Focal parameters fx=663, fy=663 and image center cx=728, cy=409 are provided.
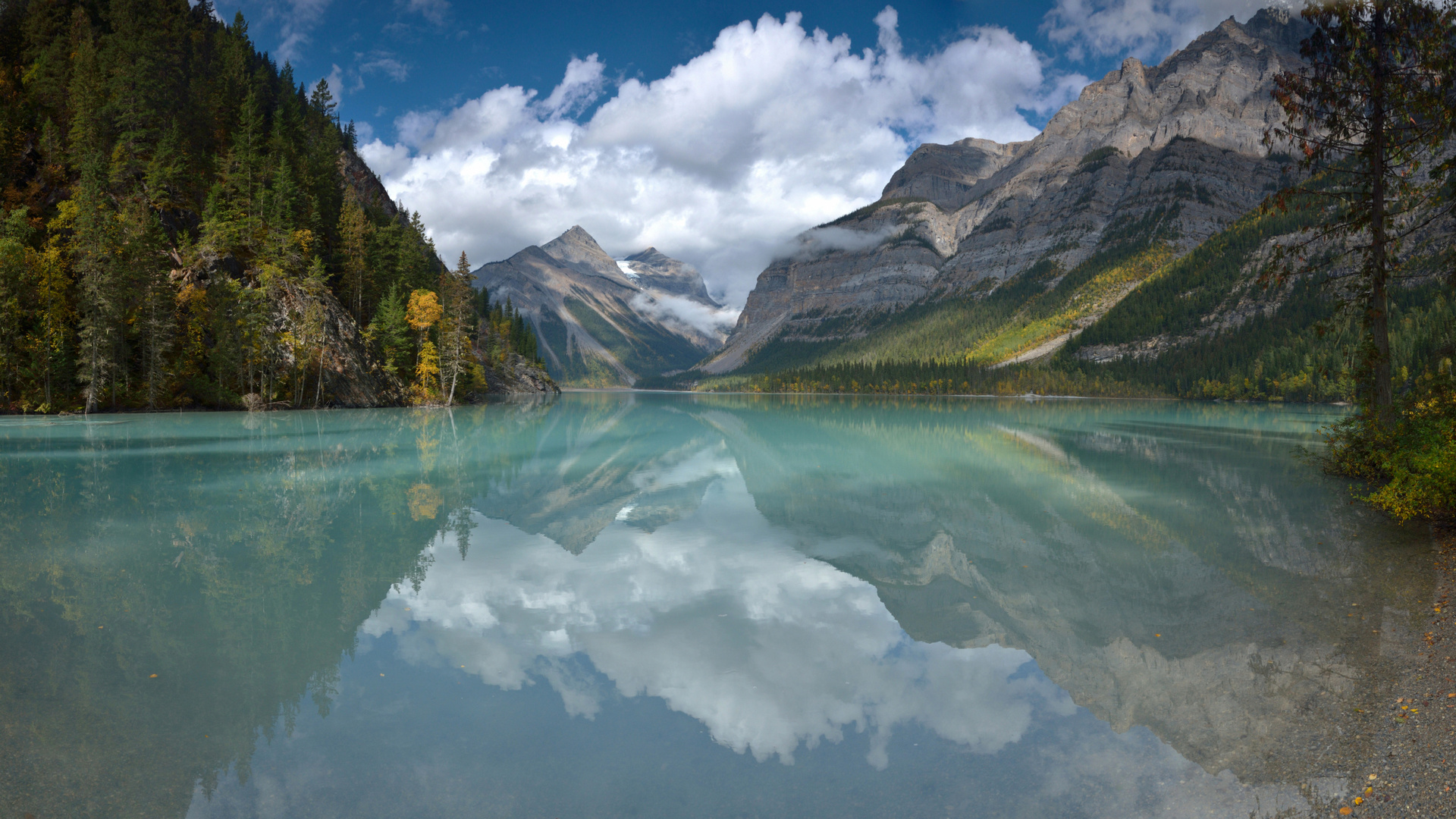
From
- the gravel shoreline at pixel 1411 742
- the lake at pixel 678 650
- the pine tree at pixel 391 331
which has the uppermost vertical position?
the pine tree at pixel 391 331

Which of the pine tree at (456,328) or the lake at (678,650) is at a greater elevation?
the pine tree at (456,328)

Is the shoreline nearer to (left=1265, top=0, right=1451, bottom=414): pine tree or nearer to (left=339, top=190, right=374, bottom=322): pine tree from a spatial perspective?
(left=1265, top=0, right=1451, bottom=414): pine tree

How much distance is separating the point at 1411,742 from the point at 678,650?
6.80 metres

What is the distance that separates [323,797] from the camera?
16.4 feet

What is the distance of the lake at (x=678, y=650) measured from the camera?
525cm

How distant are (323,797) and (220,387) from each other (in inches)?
2348

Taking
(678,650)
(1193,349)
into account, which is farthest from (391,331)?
(1193,349)

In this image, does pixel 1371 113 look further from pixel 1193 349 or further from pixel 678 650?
pixel 1193 349

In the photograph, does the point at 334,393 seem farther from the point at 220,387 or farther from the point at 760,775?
the point at 760,775

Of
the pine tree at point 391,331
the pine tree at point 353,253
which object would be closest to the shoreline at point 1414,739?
the pine tree at point 391,331

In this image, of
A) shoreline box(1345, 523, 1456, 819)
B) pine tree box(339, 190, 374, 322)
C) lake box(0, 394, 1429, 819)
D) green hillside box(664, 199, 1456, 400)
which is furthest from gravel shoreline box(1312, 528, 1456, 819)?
green hillside box(664, 199, 1456, 400)

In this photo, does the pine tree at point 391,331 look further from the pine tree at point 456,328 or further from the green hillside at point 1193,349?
the green hillside at point 1193,349

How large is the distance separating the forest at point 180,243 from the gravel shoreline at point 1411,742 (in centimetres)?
5940

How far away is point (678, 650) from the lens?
814cm
